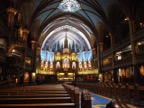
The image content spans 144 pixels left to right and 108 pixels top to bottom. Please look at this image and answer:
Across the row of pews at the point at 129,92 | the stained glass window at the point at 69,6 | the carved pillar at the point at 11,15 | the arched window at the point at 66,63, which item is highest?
the stained glass window at the point at 69,6

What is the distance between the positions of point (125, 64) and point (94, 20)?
1537 cm

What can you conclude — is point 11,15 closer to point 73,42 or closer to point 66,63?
point 66,63

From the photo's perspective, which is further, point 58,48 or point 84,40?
point 58,48

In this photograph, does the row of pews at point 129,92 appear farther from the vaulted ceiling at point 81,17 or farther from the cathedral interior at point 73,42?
the vaulted ceiling at point 81,17

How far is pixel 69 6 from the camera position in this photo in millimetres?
33125

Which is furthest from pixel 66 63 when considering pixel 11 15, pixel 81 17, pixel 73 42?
pixel 11 15

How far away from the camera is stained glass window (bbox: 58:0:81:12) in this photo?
31.7 metres

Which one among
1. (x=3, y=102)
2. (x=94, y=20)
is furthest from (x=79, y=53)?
(x=3, y=102)

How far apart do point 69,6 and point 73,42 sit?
17.7 m

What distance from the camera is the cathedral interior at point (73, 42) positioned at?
17.0 metres

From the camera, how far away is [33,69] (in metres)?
31.3

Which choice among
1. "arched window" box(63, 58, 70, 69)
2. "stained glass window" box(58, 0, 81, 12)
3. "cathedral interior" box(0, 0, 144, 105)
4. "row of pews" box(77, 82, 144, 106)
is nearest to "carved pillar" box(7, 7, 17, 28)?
"cathedral interior" box(0, 0, 144, 105)

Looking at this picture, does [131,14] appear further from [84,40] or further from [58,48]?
[58,48]

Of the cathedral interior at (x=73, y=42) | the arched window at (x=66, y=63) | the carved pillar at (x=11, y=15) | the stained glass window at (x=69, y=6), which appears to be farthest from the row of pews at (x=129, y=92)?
the arched window at (x=66, y=63)
